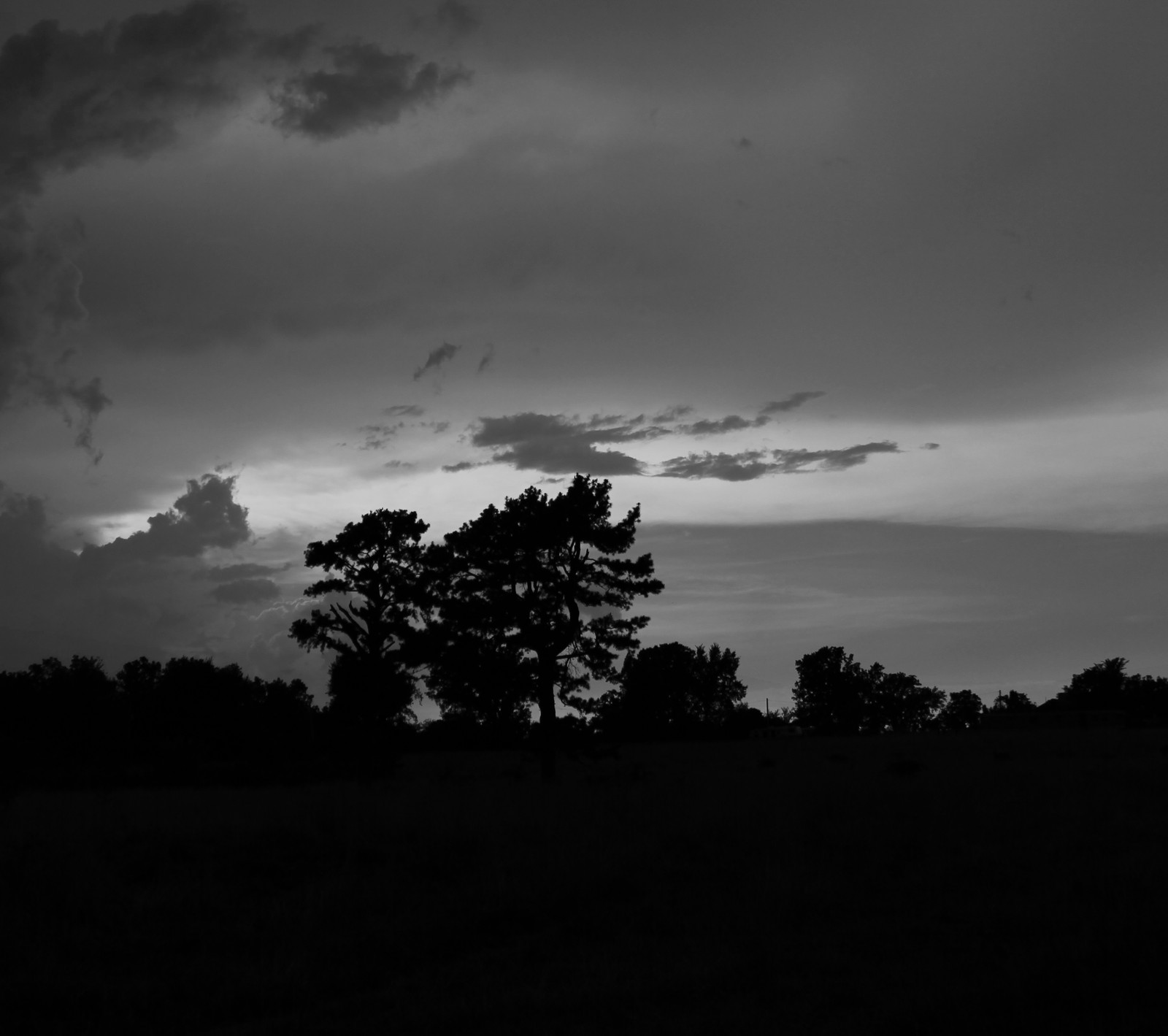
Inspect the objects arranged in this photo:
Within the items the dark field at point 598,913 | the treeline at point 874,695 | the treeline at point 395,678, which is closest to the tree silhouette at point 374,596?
the treeline at point 395,678

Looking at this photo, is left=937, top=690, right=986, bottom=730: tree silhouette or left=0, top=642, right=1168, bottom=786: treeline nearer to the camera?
left=0, top=642, right=1168, bottom=786: treeline

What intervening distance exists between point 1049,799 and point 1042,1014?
42.5 feet

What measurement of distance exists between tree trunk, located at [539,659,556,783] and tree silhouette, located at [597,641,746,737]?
223 ft

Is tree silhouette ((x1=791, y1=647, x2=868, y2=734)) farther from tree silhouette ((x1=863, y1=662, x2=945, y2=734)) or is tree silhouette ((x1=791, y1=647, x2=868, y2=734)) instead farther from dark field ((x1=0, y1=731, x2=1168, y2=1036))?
dark field ((x1=0, y1=731, x2=1168, y2=1036))

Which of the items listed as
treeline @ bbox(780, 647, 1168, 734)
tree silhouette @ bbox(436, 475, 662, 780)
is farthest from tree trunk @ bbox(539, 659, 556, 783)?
treeline @ bbox(780, 647, 1168, 734)

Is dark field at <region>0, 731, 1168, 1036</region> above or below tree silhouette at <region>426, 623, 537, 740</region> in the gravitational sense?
below

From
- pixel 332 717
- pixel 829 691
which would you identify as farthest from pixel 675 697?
pixel 332 717

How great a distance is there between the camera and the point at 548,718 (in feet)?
112

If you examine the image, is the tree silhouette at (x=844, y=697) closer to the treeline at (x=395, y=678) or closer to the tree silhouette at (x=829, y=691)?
the tree silhouette at (x=829, y=691)

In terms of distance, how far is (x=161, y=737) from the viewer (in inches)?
2425

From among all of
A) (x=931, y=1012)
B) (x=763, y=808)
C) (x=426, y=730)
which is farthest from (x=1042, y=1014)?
(x=426, y=730)

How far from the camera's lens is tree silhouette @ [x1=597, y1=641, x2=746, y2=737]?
10950cm

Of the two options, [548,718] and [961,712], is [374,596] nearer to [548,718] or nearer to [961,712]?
[548,718]

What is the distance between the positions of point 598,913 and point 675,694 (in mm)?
105747
